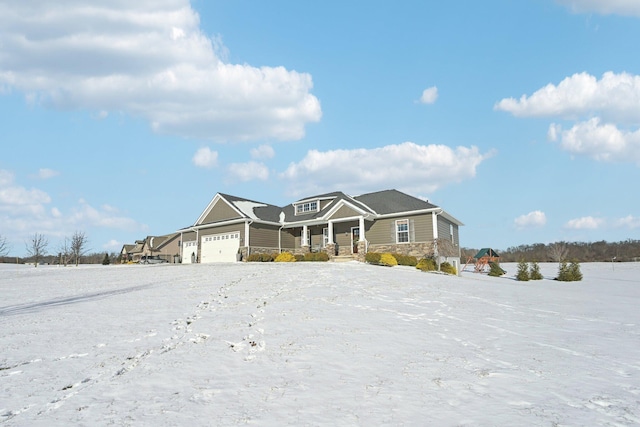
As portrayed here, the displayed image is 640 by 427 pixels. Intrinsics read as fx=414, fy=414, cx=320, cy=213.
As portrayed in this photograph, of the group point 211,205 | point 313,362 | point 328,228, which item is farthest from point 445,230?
point 313,362

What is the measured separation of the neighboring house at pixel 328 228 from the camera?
2683 centimetres

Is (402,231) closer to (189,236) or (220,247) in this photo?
(220,247)

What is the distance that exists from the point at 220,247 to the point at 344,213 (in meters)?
11.1

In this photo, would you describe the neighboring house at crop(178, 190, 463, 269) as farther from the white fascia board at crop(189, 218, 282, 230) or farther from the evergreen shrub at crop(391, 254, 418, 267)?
the evergreen shrub at crop(391, 254, 418, 267)

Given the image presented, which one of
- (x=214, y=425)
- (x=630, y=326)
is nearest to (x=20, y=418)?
(x=214, y=425)

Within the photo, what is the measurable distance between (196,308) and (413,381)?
265 inches

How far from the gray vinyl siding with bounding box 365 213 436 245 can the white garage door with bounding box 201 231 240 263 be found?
10438mm

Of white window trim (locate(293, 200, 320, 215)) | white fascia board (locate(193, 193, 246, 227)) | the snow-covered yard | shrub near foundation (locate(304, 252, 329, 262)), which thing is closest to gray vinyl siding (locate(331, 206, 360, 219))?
shrub near foundation (locate(304, 252, 329, 262))

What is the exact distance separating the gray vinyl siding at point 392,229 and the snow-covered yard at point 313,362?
1399 cm

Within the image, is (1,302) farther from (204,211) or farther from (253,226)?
(204,211)

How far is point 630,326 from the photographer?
9.95 meters

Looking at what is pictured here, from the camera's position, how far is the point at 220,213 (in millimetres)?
34250

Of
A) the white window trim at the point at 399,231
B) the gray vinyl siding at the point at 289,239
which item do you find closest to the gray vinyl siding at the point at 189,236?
the gray vinyl siding at the point at 289,239

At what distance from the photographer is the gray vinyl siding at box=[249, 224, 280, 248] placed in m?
31.6
